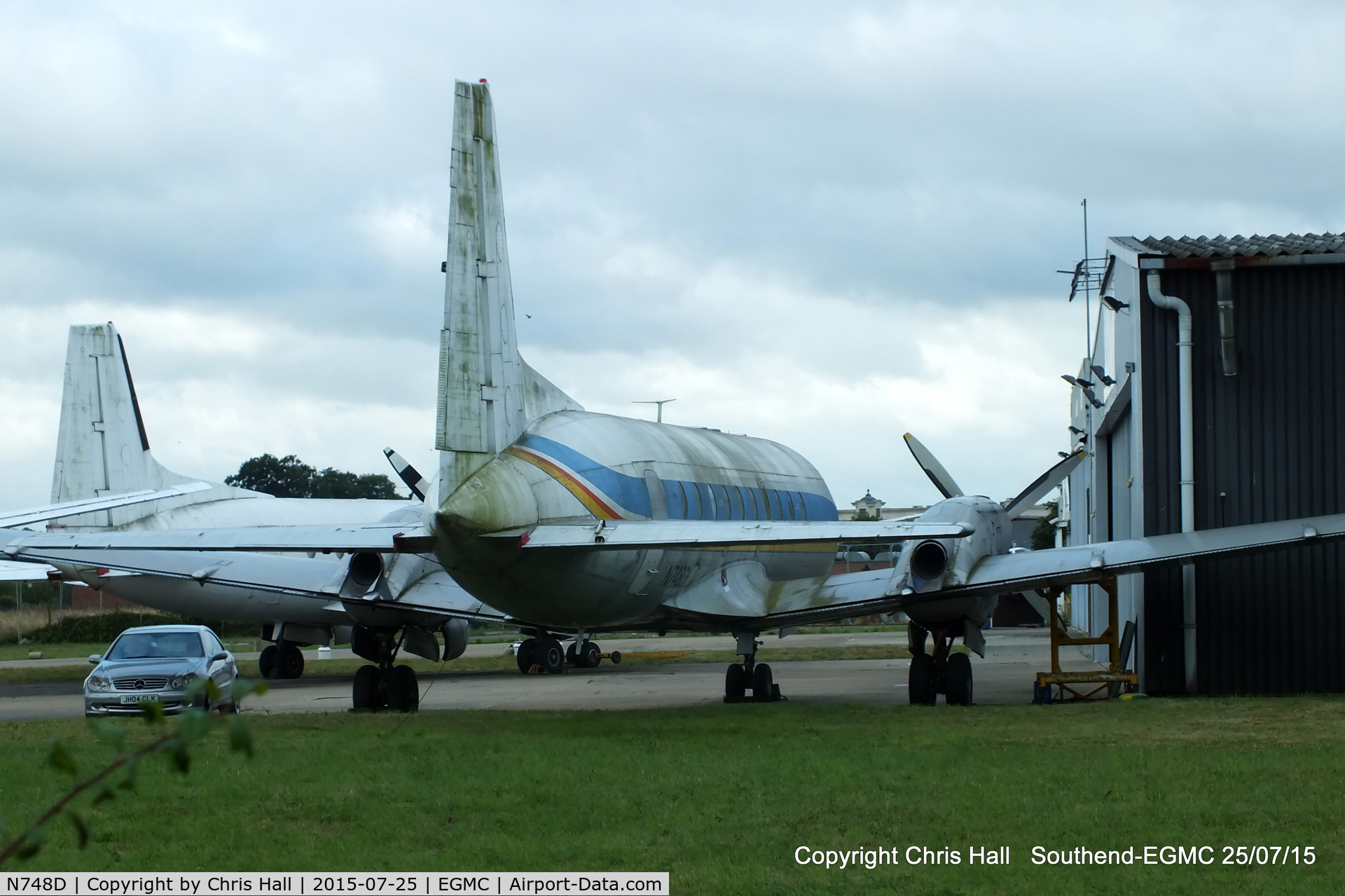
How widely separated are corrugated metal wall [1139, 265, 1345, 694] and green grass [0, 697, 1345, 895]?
17.3 feet

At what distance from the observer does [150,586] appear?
2811 cm

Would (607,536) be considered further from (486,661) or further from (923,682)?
(486,661)

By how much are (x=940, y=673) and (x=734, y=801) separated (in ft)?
30.5

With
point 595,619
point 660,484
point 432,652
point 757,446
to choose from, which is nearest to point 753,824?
point 595,619

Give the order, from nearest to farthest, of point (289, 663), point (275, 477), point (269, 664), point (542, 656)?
point (289, 663)
point (542, 656)
point (269, 664)
point (275, 477)

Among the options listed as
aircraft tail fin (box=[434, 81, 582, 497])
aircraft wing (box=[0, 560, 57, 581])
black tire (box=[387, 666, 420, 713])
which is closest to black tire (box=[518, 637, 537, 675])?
black tire (box=[387, 666, 420, 713])

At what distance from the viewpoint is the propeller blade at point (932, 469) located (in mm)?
21641

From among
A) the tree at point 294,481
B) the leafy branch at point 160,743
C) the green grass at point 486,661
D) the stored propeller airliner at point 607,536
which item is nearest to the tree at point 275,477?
the tree at point 294,481

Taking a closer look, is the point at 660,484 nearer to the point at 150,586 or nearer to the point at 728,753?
the point at 728,753

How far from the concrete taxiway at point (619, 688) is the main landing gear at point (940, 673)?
1264 mm

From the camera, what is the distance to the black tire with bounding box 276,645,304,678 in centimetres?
2958

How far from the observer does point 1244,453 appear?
1973 cm

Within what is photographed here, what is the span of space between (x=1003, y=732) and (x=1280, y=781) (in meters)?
4.08

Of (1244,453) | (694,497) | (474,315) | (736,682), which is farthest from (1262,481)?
(474,315)
